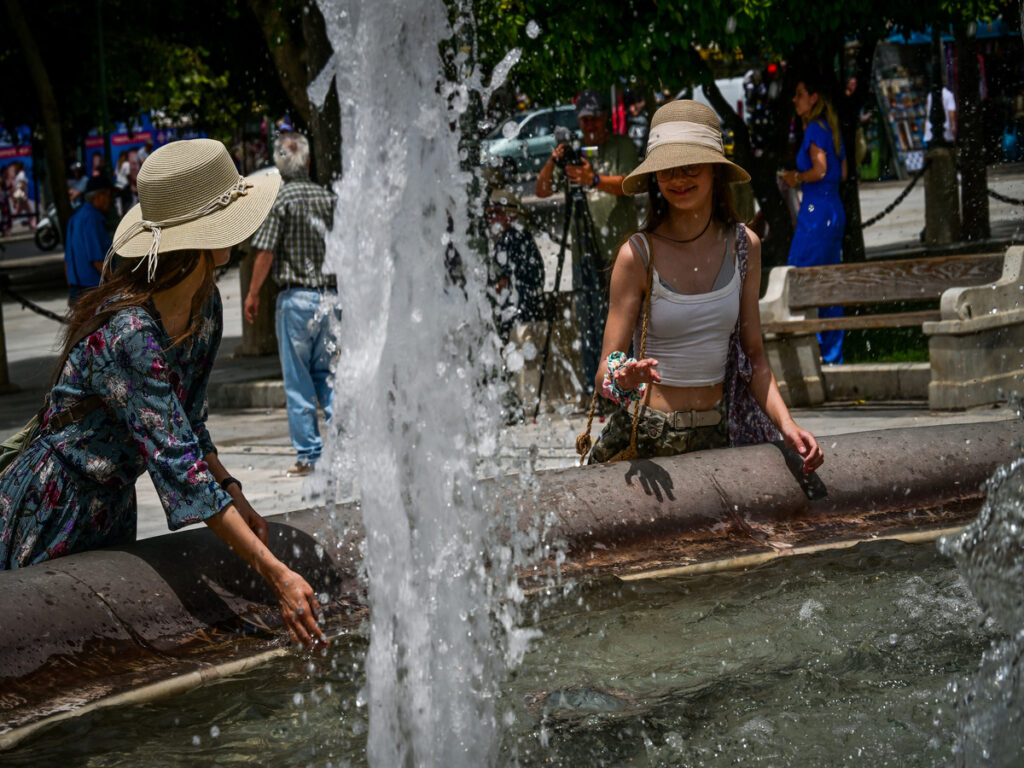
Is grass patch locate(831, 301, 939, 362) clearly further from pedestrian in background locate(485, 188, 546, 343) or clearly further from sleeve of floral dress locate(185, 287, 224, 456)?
sleeve of floral dress locate(185, 287, 224, 456)

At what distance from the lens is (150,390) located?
10.9 ft

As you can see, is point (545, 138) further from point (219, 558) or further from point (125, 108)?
point (219, 558)

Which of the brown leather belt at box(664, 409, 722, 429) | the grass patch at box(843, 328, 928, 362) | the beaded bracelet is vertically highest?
the beaded bracelet

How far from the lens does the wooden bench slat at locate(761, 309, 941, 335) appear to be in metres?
8.24

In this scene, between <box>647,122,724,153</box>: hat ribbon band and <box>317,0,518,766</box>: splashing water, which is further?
<box>647,122,724,153</box>: hat ribbon band

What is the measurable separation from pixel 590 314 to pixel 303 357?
2213 mm

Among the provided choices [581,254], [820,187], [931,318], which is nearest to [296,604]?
[931,318]

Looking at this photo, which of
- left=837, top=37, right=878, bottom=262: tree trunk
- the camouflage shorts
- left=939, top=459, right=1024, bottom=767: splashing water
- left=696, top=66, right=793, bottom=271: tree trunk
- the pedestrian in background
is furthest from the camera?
left=696, top=66, right=793, bottom=271: tree trunk

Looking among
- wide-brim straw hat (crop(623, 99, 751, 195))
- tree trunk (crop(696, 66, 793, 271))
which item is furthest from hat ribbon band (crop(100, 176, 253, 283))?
tree trunk (crop(696, 66, 793, 271))

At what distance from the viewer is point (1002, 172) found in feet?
84.0

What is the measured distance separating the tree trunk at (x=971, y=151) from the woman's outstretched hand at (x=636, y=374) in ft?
43.0

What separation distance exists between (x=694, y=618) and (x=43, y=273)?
868 inches

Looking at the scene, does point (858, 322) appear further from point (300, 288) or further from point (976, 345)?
point (300, 288)

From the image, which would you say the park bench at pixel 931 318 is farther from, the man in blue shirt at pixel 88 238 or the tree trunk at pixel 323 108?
the man in blue shirt at pixel 88 238
